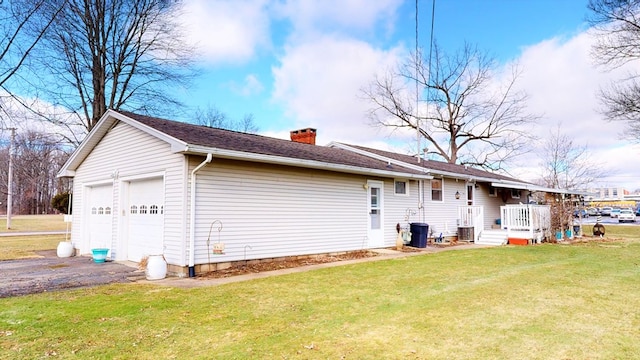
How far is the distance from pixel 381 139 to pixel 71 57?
23663mm

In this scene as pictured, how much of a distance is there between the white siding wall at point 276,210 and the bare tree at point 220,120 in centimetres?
2641

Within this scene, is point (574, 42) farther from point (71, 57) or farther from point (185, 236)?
point (71, 57)

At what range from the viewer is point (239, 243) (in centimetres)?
900

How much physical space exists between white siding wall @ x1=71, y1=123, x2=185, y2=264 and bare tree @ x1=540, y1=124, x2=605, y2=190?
2559cm

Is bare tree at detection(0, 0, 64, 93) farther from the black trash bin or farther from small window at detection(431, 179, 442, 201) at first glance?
small window at detection(431, 179, 442, 201)

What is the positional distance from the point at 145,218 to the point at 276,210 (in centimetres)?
346

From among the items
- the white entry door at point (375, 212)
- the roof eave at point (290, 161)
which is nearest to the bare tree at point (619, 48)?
the roof eave at point (290, 161)

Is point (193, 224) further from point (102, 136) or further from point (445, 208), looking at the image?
point (445, 208)

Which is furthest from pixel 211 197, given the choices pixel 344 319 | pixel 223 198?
pixel 344 319

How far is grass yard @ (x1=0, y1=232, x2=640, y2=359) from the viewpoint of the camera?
3928mm

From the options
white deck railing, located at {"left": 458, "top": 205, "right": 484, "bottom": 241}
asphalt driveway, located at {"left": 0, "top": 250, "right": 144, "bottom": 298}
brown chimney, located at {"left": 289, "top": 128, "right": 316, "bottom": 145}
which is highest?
brown chimney, located at {"left": 289, "top": 128, "right": 316, "bottom": 145}

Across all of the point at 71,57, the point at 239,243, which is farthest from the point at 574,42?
the point at 71,57

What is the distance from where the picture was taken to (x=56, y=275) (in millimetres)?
8453

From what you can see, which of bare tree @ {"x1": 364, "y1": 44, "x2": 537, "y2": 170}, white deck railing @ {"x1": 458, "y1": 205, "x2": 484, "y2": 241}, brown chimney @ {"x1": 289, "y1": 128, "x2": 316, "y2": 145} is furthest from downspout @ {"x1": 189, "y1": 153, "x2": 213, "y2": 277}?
bare tree @ {"x1": 364, "y1": 44, "x2": 537, "y2": 170}
